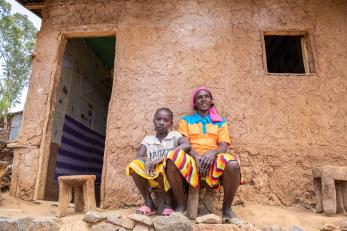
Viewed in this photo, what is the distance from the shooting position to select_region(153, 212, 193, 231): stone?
7.68 feet

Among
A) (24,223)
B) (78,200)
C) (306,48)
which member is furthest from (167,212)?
(306,48)

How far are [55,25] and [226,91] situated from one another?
274 cm

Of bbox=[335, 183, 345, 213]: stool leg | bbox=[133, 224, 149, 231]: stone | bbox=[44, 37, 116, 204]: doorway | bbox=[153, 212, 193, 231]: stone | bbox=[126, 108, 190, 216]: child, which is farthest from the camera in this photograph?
bbox=[44, 37, 116, 204]: doorway

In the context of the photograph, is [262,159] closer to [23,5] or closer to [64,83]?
[64,83]

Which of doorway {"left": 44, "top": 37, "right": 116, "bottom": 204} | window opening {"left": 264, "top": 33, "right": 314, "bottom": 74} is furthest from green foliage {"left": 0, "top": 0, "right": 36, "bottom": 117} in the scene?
window opening {"left": 264, "top": 33, "right": 314, "bottom": 74}

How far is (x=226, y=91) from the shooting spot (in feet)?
11.9

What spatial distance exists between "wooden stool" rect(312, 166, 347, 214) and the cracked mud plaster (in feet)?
0.99

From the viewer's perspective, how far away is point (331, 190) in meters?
2.85

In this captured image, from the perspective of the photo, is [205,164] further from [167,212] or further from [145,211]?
[145,211]

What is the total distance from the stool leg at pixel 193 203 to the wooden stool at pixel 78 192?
1.19 meters

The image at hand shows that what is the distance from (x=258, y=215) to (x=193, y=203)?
2.57ft

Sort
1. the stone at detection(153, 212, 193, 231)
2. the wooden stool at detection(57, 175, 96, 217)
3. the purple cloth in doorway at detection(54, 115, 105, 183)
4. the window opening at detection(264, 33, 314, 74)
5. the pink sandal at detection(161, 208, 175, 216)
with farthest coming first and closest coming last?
the window opening at detection(264, 33, 314, 74) → the purple cloth in doorway at detection(54, 115, 105, 183) → the wooden stool at detection(57, 175, 96, 217) → the pink sandal at detection(161, 208, 175, 216) → the stone at detection(153, 212, 193, 231)

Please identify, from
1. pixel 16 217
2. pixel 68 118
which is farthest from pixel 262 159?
pixel 68 118

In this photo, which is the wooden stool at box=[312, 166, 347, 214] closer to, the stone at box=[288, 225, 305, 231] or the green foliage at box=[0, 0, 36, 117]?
the stone at box=[288, 225, 305, 231]
